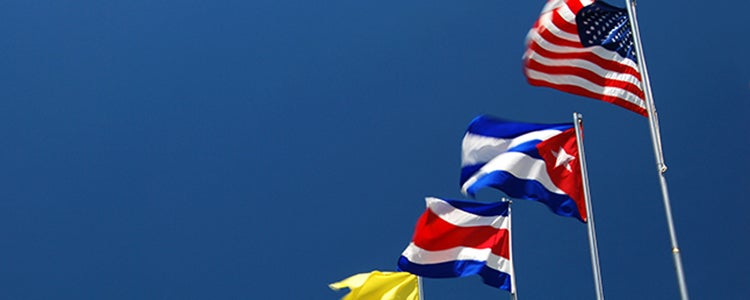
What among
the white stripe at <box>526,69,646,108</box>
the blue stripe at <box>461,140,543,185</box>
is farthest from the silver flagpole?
the blue stripe at <box>461,140,543,185</box>

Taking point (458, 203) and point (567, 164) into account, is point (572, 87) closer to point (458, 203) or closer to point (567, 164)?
point (567, 164)

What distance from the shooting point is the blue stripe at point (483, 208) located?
40.4 feet

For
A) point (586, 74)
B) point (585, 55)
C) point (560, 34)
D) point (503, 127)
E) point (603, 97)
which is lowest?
point (603, 97)

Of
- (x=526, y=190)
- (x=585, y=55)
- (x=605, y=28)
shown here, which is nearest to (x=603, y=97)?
(x=585, y=55)

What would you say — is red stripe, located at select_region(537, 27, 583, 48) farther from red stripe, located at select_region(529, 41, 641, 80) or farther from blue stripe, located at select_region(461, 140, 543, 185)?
blue stripe, located at select_region(461, 140, 543, 185)

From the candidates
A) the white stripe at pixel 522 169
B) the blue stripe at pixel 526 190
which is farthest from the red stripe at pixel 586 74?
the blue stripe at pixel 526 190

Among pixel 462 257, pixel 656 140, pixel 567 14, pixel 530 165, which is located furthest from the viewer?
pixel 462 257

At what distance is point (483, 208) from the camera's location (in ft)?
40.8

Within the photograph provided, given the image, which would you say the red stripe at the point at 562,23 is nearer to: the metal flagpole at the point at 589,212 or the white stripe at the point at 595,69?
the white stripe at the point at 595,69

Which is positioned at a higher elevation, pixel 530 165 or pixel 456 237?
pixel 530 165

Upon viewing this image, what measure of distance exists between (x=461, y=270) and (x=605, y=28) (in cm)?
356

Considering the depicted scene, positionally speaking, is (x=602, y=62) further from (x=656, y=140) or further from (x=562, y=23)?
(x=656, y=140)

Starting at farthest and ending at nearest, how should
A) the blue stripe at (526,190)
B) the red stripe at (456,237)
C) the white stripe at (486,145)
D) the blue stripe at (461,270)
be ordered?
the red stripe at (456,237) < the blue stripe at (461,270) < the white stripe at (486,145) < the blue stripe at (526,190)

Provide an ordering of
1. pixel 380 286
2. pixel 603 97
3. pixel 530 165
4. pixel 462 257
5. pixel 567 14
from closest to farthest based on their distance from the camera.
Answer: pixel 603 97, pixel 567 14, pixel 530 165, pixel 462 257, pixel 380 286
